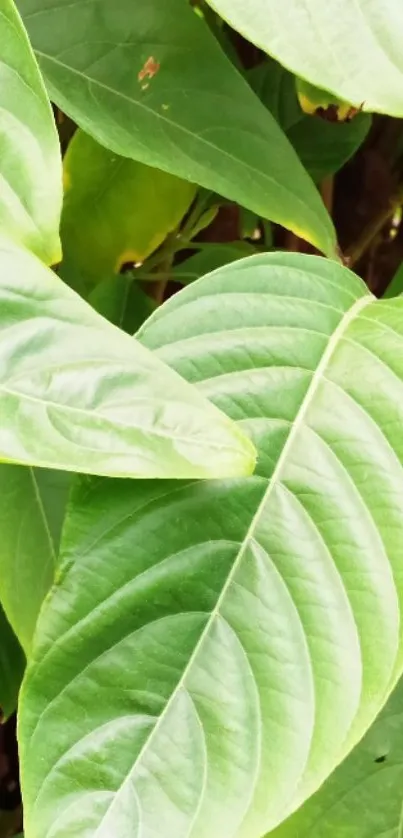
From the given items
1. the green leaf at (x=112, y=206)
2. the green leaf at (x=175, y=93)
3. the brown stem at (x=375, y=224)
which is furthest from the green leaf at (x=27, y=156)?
the brown stem at (x=375, y=224)

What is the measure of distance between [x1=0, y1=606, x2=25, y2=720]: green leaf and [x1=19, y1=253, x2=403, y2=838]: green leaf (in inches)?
12.0

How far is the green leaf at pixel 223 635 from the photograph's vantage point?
1.10ft

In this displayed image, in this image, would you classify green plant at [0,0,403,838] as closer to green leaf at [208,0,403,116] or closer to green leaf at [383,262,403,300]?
green leaf at [208,0,403,116]

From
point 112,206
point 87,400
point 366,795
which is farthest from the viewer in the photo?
point 112,206

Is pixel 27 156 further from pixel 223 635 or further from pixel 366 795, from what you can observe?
pixel 366 795

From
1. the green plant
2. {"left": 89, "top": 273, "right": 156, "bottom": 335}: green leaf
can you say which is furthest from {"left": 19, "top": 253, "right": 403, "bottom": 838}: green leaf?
{"left": 89, "top": 273, "right": 156, "bottom": 335}: green leaf

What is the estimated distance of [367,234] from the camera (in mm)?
769

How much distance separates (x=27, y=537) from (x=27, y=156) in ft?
0.76

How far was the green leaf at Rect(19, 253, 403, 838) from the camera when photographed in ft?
1.10

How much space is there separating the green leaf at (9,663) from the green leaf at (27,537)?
0.15m

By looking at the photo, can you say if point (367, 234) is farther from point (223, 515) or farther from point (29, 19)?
point (223, 515)

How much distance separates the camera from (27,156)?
352 millimetres

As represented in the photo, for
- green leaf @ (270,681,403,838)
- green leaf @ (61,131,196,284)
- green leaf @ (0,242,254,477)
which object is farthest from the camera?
green leaf @ (61,131,196,284)

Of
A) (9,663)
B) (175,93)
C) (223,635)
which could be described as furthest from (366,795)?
(175,93)
